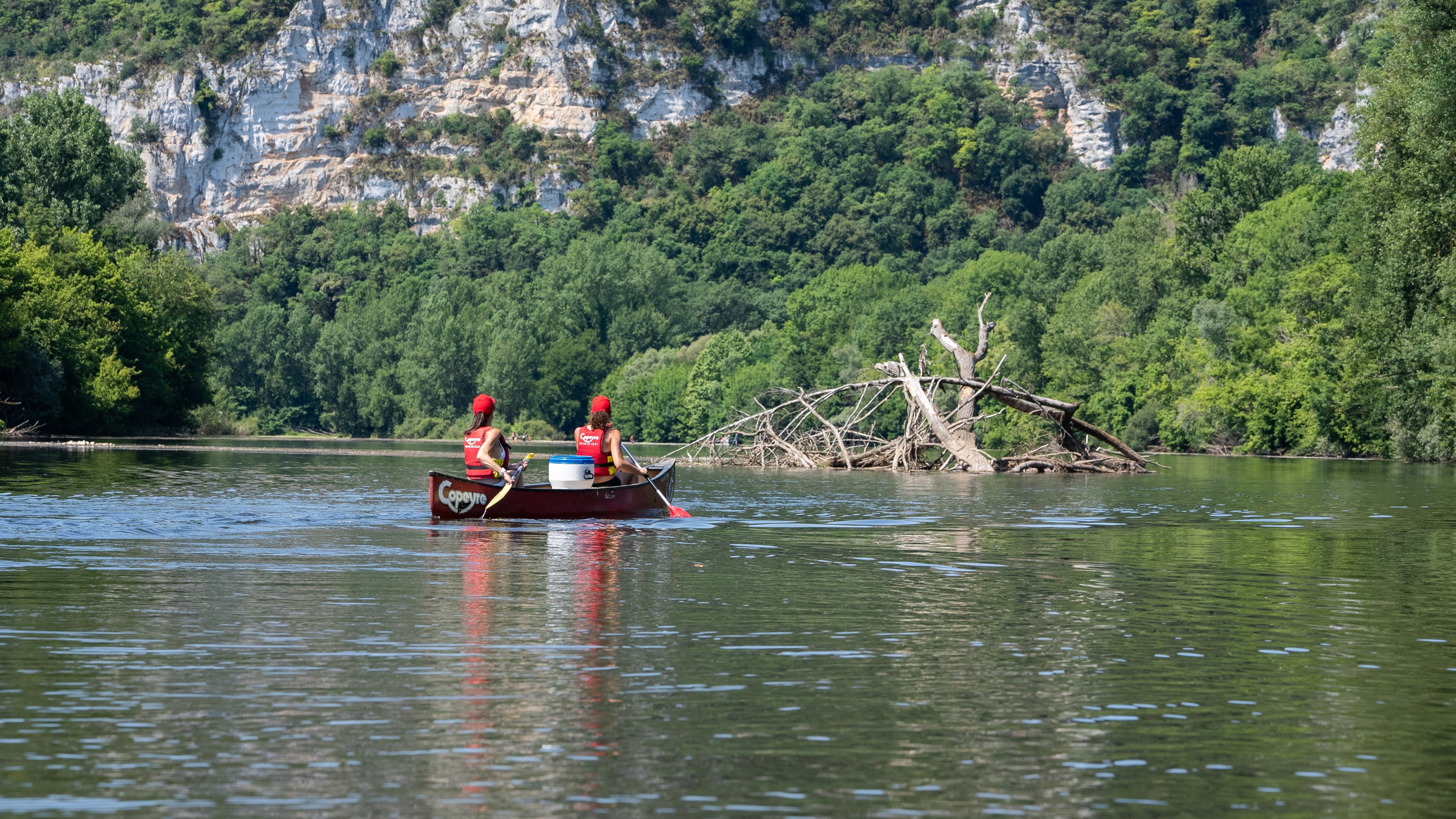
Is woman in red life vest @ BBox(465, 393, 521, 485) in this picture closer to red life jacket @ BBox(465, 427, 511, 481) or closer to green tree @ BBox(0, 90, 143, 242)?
red life jacket @ BBox(465, 427, 511, 481)

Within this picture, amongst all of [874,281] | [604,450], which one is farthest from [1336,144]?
[604,450]

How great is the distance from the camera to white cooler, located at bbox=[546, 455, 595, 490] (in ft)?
99.1

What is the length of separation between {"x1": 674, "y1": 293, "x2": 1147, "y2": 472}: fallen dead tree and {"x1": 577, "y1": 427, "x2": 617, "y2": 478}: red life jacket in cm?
2137

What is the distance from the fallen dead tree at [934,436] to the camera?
52656mm

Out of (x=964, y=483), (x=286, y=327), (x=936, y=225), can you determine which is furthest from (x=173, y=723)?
(x=936, y=225)

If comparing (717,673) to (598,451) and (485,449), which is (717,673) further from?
(598,451)

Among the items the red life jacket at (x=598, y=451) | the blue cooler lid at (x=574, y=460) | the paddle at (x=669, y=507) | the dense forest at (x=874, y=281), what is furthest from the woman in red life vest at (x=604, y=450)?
the dense forest at (x=874, y=281)

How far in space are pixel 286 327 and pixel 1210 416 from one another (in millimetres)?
105552

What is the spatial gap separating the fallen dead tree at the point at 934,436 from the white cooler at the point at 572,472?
2190cm

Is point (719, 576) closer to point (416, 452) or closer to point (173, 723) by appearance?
point (173, 723)

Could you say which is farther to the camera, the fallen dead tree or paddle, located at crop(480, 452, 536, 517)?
the fallen dead tree

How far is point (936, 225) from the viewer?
178 metres

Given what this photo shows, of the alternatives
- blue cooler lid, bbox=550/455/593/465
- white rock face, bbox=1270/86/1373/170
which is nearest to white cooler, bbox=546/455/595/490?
blue cooler lid, bbox=550/455/593/465

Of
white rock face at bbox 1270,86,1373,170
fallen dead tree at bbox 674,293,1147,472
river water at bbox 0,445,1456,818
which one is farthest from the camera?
white rock face at bbox 1270,86,1373,170
